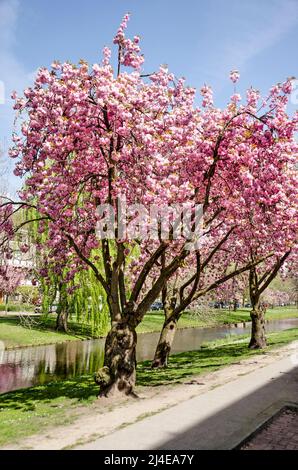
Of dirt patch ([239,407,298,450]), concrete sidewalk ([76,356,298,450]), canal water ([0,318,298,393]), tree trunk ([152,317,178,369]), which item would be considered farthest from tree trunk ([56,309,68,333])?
dirt patch ([239,407,298,450])

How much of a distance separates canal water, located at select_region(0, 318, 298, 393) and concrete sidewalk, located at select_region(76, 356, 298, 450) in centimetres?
909

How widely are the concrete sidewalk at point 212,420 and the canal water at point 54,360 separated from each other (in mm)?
9089

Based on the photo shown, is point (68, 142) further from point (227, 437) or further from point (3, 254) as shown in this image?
point (227, 437)

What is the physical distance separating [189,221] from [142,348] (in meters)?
17.1

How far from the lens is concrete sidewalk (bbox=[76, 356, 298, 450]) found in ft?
24.2

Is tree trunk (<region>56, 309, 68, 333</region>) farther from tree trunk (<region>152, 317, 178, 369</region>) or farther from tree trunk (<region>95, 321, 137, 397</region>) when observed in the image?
tree trunk (<region>95, 321, 137, 397</region>)

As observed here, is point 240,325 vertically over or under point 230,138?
under

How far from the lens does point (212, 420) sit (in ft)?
28.4

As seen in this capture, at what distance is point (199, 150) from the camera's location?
11.7 m

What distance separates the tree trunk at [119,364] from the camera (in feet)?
Result: 39.2

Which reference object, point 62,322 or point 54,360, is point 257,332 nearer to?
point 54,360

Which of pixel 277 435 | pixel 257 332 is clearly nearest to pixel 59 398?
pixel 277 435

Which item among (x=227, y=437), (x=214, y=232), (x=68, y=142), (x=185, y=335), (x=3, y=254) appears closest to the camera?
(x=227, y=437)
